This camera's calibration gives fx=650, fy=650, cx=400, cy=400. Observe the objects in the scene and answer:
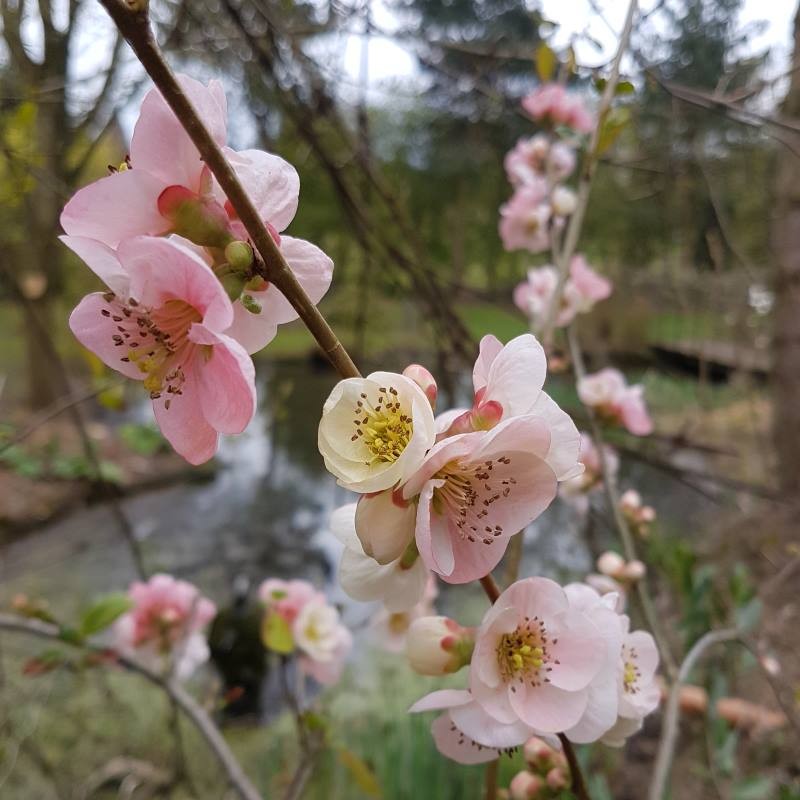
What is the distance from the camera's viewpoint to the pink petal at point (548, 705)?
0.28 m

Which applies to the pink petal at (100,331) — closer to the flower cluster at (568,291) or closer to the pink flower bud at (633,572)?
the pink flower bud at (633,572)

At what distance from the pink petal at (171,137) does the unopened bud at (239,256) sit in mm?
39

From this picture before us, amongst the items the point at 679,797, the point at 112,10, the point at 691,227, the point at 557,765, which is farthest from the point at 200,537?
the point at 112,10

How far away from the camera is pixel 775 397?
6.88ft

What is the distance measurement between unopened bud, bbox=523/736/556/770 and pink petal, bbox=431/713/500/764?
7 cm

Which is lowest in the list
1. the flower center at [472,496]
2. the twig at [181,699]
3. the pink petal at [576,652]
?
the twig at [181,699]

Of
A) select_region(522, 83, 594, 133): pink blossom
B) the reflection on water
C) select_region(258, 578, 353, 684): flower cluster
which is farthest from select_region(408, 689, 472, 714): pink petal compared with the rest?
the reflection on water

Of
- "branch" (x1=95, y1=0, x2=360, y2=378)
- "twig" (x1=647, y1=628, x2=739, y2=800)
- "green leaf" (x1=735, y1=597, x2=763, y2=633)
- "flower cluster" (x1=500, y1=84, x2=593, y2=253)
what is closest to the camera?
"branch" (x1=95, y1=0, x2=360, y2=378)

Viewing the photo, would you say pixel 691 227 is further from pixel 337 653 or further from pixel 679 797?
pixel 337 653

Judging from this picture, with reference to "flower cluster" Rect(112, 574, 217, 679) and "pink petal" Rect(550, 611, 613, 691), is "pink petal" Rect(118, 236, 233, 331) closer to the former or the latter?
"pink petal" Rect(550, 611, 613, 691)

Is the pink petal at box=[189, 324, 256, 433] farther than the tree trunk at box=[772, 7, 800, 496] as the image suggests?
No

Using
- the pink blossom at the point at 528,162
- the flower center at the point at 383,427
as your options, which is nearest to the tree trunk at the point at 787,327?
the pink blossom at the point at 528,162

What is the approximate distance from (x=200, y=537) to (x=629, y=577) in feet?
8.90

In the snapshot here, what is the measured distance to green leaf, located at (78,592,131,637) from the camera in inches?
22.8
